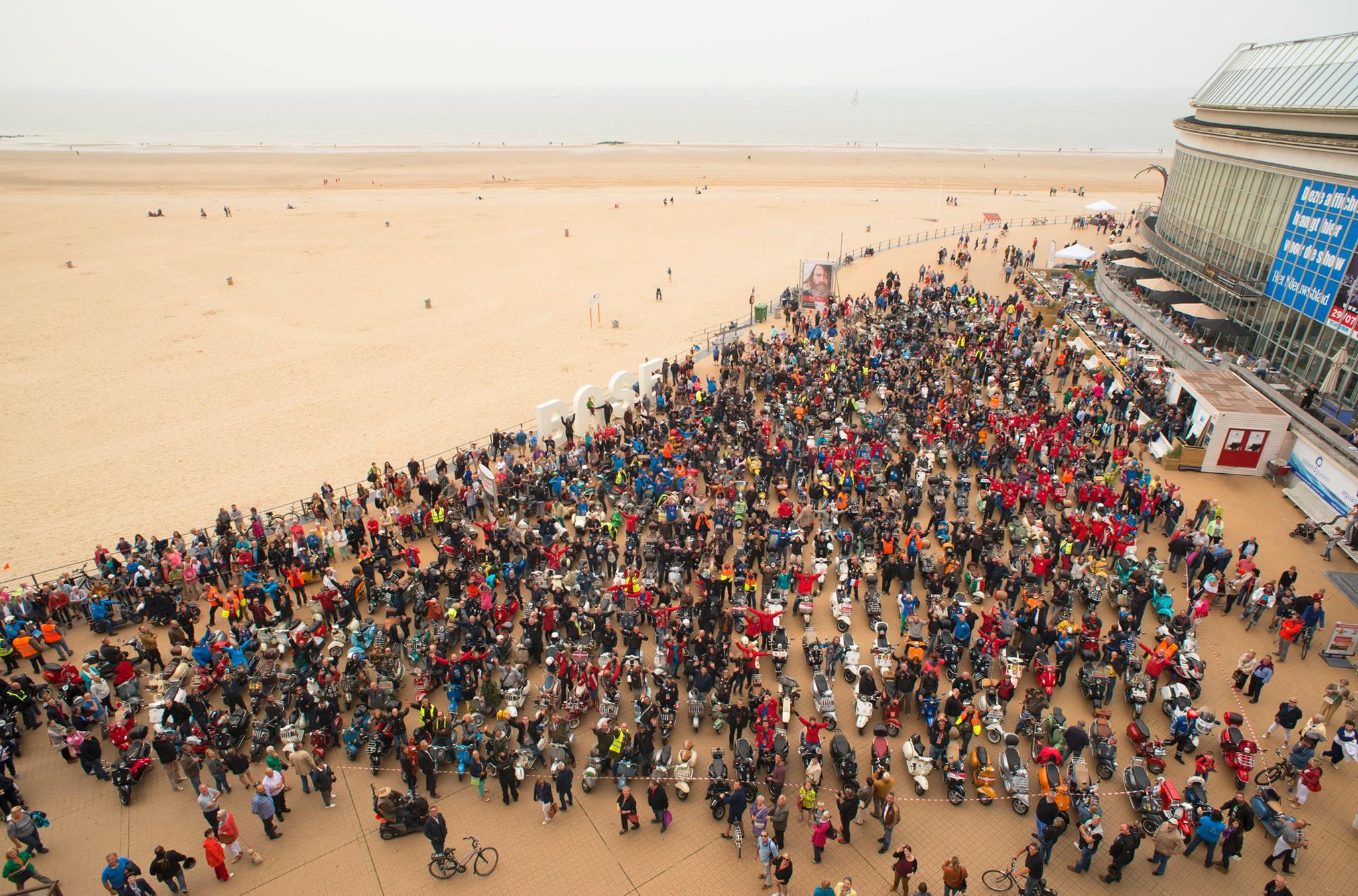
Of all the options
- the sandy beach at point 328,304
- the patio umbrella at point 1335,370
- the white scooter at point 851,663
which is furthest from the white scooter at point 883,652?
the patio umbrella at point 1335,370

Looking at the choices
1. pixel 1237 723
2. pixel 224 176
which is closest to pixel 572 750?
pixel 1237 723

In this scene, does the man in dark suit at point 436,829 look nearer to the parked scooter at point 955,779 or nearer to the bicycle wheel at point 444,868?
the bicycle wheel at point 444,868

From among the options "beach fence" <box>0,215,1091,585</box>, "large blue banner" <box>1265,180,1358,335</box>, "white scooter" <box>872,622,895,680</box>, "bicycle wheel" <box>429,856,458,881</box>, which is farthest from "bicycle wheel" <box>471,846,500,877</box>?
"large blue banner" <box>1265,180,1358,335</box>

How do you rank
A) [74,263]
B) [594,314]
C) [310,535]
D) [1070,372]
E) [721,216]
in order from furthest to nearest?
[721,216] → [74,263] → [594,314] → [1070,372] → [310,535]

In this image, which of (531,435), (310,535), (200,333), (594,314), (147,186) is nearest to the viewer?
(310,535)

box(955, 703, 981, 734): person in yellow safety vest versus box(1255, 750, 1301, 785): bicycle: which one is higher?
box(955, 703, 981, 734): person in yellow safety vest

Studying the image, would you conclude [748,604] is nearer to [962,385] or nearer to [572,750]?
[572,750]

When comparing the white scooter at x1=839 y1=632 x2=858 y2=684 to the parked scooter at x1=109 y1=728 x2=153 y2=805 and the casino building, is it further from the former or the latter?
the casino building
